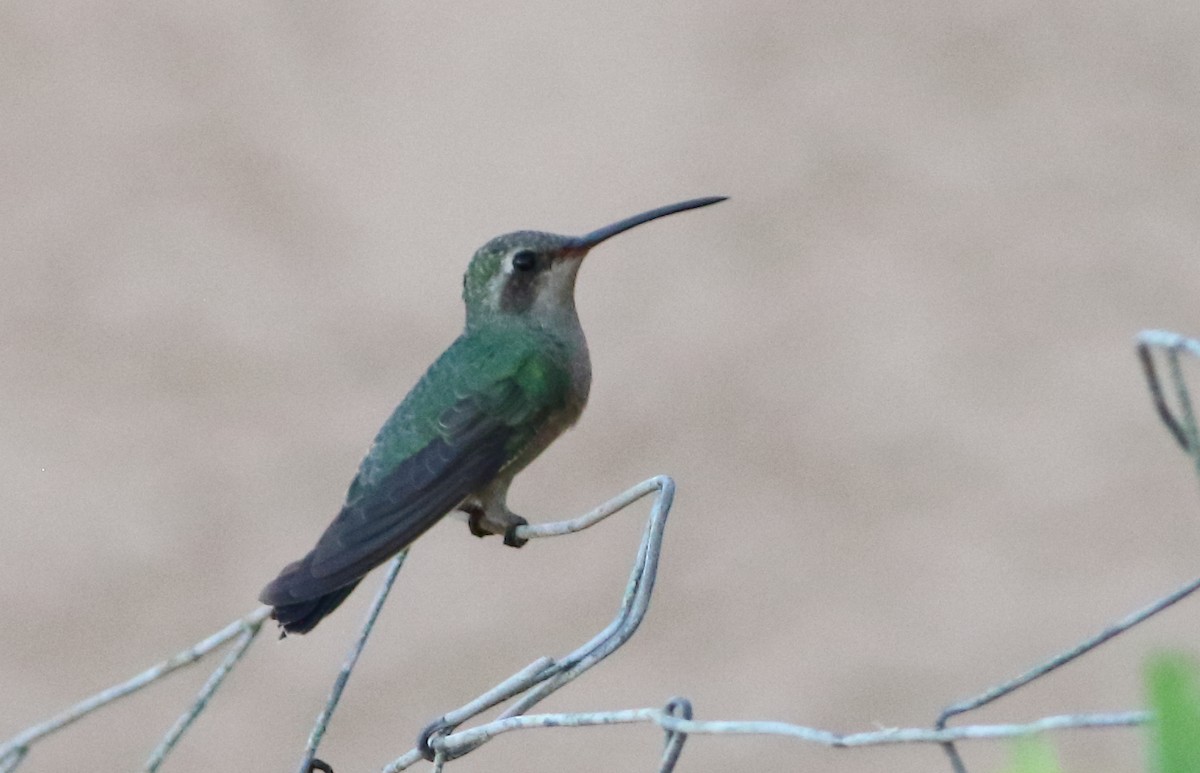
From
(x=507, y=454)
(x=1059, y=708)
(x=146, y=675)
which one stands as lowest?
(x=1059, y=708)

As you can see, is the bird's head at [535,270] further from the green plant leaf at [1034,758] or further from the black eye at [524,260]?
the green plant leaf at [1034,758]

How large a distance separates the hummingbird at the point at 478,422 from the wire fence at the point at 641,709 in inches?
2.9

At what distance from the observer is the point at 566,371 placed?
1.33m

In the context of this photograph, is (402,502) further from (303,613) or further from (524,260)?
(524,260)

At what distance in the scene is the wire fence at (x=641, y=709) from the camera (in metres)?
0.45

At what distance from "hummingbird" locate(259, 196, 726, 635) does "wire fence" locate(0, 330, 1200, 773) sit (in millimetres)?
74

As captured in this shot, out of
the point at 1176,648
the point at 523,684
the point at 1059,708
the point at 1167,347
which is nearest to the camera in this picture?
the point at 1176,648

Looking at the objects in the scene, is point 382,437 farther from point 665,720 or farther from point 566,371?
point 665,720

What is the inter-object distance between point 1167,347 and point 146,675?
2.08 feet

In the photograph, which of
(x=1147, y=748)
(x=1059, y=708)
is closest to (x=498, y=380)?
(x=1147, y=748)

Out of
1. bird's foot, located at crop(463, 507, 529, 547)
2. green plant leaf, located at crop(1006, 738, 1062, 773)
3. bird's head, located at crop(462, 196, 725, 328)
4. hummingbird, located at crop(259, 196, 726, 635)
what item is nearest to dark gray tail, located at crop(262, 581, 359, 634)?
hummingbird, located at crop(259, 196, 726, 635)

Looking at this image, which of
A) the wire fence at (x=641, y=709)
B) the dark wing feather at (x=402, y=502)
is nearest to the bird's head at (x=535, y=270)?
the dark wing feather at (x=402, y=502)

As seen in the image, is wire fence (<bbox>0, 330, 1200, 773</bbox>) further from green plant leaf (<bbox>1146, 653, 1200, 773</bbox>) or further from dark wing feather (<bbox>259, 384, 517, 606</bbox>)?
green plant leaf (<bbox>1146, 653, 1200, 773</bbox>)

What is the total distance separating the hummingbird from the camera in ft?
3.59
